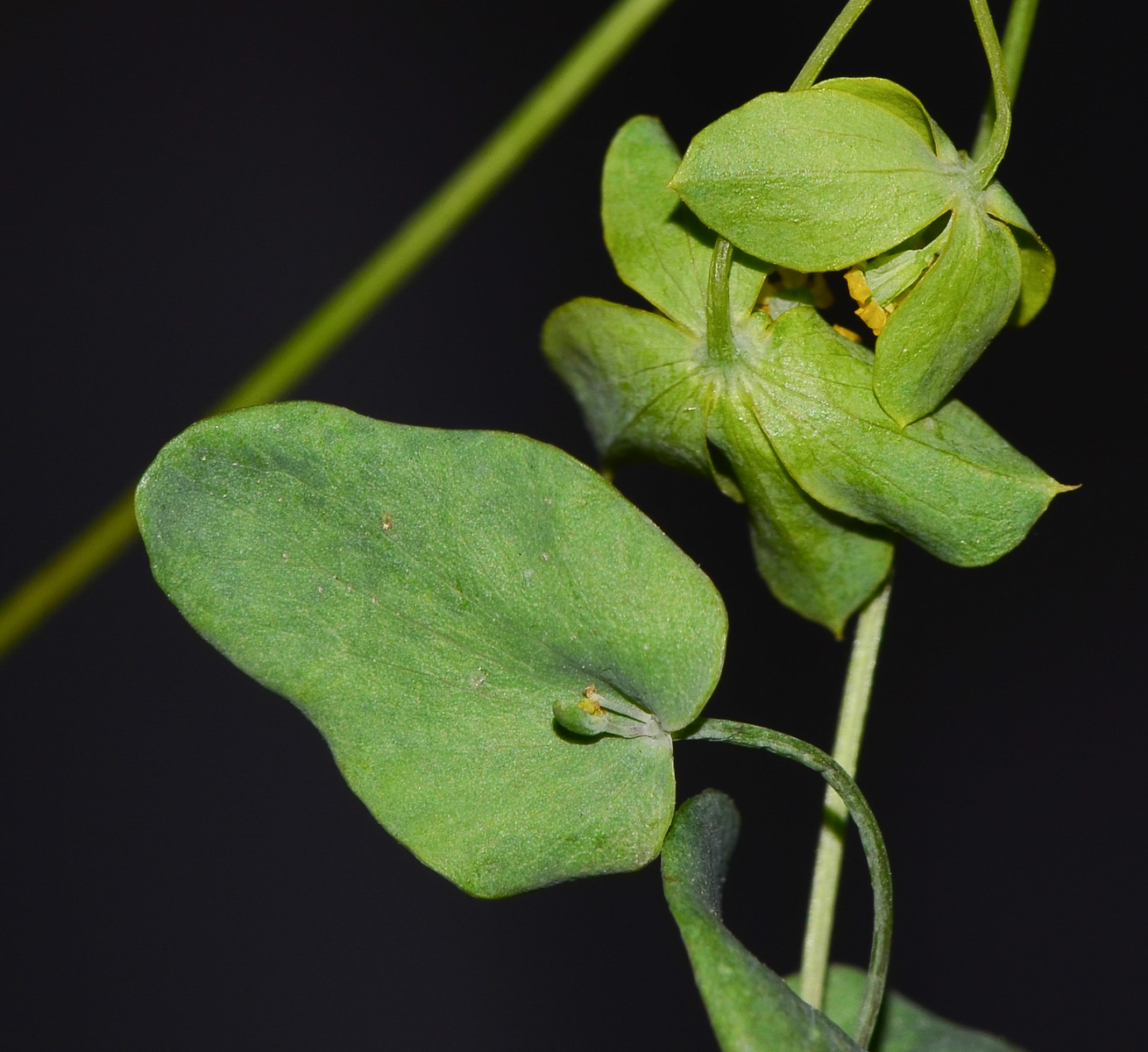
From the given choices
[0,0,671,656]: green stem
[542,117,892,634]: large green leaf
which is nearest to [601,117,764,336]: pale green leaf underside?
[542,117,892,634]: large green leaf

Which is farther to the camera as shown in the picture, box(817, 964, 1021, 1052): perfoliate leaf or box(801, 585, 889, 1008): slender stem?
box(817, 964, 1021, 1052): perfoliate leaf

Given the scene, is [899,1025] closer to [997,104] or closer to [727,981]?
[727,981]

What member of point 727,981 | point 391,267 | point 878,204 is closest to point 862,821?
point 727,981

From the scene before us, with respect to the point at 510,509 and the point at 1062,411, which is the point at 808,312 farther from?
the point at 1062,411

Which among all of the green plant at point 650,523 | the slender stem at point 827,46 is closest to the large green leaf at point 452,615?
the green plant at point 650,523

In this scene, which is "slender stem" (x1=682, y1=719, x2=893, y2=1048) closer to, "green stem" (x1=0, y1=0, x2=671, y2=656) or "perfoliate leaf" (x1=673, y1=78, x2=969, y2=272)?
"perfoliate leaf" (x1=673, y1=78, x2=969, y2=272)

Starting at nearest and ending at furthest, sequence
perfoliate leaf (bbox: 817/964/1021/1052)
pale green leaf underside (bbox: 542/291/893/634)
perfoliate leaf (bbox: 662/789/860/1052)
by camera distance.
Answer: perfoliate leaf (bbox: 662/789/860/1052) < pale green leaf underside (bbox: 542/291/893/634) < perfoliate leaf (bbox: 817/964/1021/1052)

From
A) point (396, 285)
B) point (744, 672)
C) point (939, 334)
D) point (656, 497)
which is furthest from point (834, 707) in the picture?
point (939, 334)
